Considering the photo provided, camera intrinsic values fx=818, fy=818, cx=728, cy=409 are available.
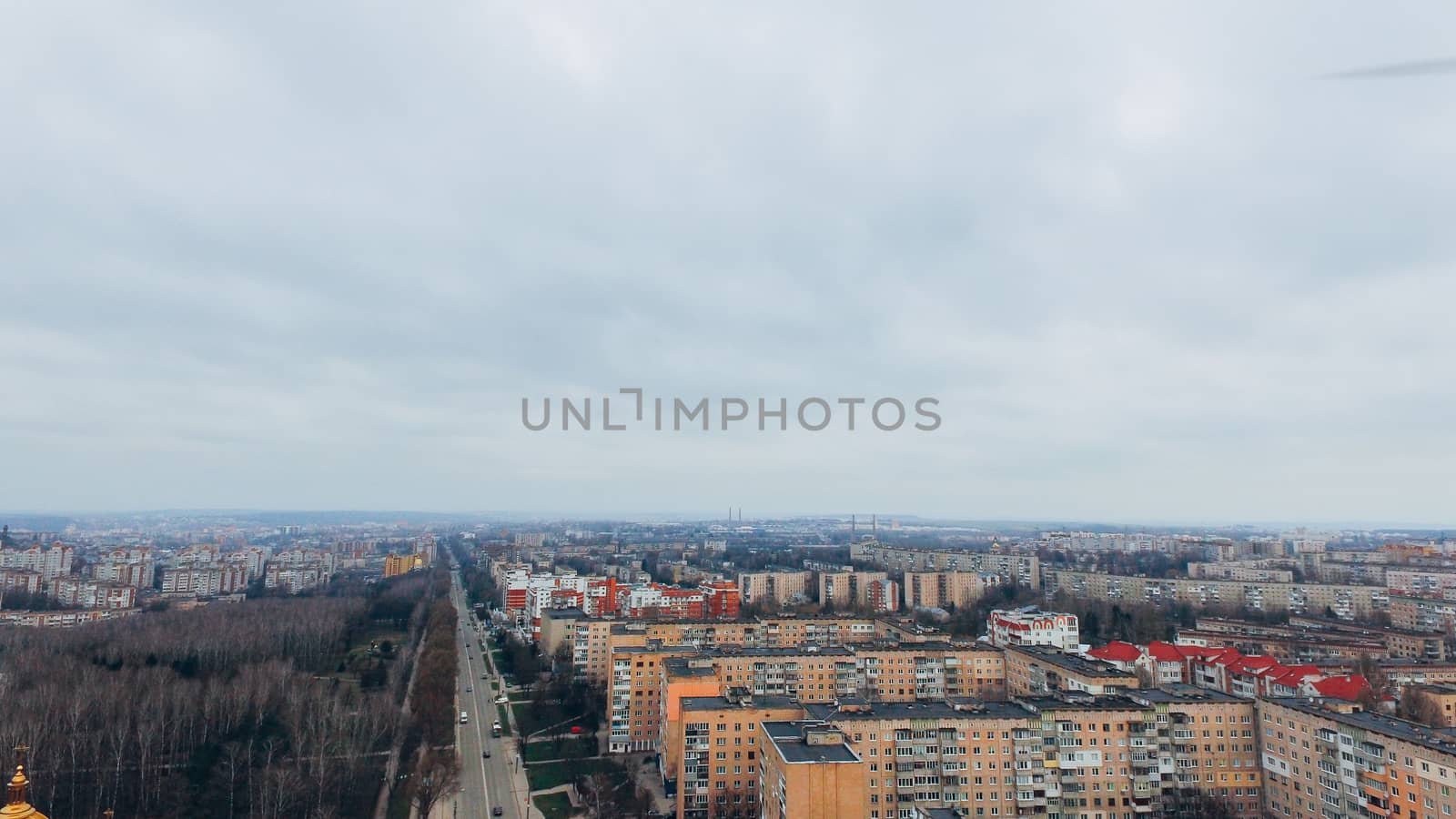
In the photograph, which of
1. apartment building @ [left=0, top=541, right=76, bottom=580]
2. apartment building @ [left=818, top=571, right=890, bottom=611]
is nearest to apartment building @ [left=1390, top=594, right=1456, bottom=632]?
apartment building @ [left=818, top=571, right=890, bottom=611]

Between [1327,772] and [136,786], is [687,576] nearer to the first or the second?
[136,786]

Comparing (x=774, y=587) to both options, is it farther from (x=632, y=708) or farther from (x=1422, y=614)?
(x=1422, y=614)

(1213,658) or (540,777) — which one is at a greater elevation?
(1213,658)

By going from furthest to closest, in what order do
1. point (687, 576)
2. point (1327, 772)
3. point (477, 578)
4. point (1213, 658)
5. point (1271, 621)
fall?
point (477, 578) < point (687, 576) < point (1271, 621) < point (1213, 658) < point (1327, 772)

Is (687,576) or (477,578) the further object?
(477,578)

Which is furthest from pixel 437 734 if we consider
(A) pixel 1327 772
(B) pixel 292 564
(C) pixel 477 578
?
(B) pixel 292 564

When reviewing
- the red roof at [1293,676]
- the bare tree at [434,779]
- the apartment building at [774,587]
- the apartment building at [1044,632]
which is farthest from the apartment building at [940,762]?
the apartment building at [774,587]

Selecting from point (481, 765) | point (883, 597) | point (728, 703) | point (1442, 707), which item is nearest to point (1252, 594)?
point (883, 597)
